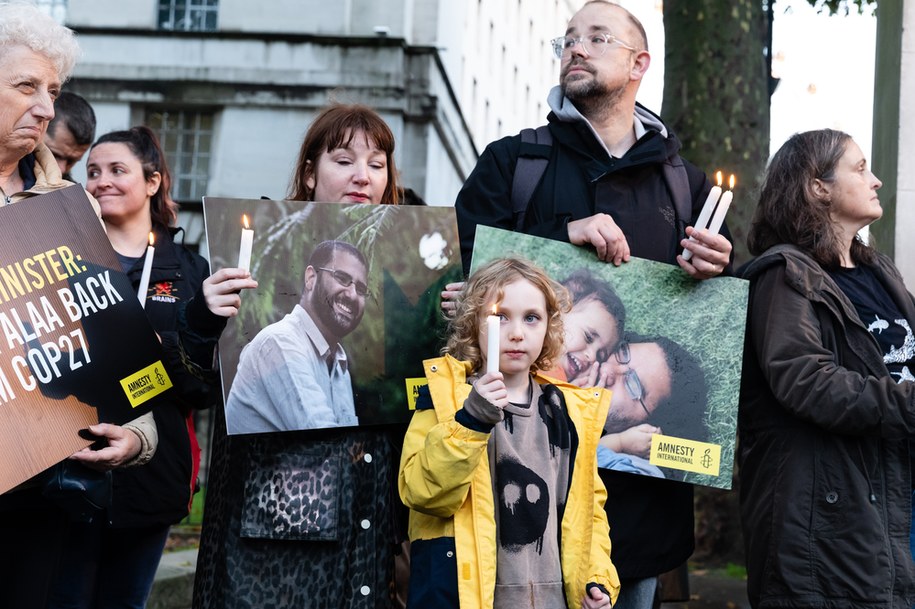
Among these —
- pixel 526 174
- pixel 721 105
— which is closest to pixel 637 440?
pixel 526 174

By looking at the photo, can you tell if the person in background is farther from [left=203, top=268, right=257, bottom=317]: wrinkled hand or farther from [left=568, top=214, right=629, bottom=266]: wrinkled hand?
[left=568, top=214, right=629, bottom=266]: wrinkled hand

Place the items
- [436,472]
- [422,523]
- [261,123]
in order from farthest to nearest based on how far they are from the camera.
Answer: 1. [261,123]
2. [422,523]
3. [436,472]

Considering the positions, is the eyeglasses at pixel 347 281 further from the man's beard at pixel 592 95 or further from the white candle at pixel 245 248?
the man's beard at pixel 592 95

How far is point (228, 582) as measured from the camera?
3.31m

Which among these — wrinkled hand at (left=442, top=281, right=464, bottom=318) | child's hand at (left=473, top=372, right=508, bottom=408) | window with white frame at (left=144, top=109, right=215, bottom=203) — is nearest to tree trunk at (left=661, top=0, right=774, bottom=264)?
wrinkled hand at (left=442, top=281, right=464, bottom=318)

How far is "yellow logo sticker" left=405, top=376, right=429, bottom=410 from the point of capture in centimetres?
349

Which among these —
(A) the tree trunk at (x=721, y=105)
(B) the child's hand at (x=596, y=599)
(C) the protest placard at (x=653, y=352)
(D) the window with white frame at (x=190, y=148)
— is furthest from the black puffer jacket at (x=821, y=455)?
(D) the window with white frame at (x=190, y=148)

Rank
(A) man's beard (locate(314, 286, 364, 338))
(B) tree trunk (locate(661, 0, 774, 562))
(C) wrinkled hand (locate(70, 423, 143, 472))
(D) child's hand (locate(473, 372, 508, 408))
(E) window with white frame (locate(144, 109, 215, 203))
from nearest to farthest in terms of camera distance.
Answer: (D) child's hand (locate(473, 372, 508, 408)) → (C) wrinkled hand (locate(70, 423, 143, 472)) → (A) man's beard (locate(314, 286, 364, 338)) → (B) tree trunk (locate(661, 0, 774, 562)) → (E) window with white frame (locate(144, 109, 215, 203))

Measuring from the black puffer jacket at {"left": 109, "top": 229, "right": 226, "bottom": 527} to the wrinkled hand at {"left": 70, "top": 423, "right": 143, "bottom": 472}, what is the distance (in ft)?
1.14

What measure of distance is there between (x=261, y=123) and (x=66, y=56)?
778 inches

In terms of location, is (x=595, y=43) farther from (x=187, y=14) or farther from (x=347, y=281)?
(x=187, y=14)

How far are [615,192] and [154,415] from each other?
1763 millimetres

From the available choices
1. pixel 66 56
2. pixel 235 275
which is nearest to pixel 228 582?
pixel 235 275

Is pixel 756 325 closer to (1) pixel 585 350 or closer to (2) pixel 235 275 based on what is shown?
(1) pixel 585 350
